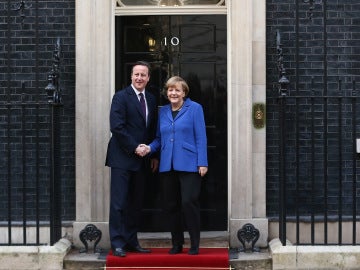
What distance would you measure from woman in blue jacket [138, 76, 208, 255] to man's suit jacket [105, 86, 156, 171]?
0.53 ft

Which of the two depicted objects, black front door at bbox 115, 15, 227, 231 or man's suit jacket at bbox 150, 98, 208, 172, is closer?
man's suit jacket at bbox 150, 98, 208, 172

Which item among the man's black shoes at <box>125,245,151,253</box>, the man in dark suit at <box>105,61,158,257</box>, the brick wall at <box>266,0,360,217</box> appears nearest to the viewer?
the man in dark suit at <box>105,61,158,257</box>

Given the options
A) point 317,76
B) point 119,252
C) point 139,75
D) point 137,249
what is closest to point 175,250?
point 137,249

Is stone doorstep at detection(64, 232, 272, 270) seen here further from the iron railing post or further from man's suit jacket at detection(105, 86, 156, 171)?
man's suit jacket at detection(105, 86, 156, 171)

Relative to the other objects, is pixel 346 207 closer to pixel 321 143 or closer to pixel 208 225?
pixel 321 143

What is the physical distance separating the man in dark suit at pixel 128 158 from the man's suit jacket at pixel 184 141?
246 mm

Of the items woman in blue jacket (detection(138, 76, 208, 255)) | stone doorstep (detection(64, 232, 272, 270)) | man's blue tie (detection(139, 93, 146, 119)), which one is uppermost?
man's blue tie (detection(139, 93, 146, 119))

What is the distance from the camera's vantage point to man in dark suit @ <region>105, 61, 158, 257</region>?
6.94m

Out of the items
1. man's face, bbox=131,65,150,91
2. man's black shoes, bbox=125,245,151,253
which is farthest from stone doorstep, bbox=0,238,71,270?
A: man's face, bbox=131,65,150,91

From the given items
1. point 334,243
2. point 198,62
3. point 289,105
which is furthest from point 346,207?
point 198,62

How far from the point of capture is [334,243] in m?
7.27

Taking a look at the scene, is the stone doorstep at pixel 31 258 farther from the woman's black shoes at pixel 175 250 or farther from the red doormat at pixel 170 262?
the woman's black shoes at pixel 175 250

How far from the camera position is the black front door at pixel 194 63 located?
7949 millimetres

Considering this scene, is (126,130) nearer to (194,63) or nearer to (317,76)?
(194,63)
